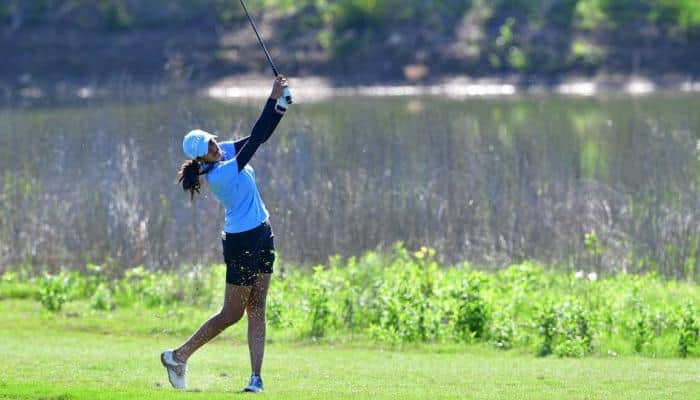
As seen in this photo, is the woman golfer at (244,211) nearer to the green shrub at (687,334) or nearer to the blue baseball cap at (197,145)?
the blue baseball cap at (197,145)

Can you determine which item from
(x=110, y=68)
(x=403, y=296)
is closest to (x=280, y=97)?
(x=403, y=296)

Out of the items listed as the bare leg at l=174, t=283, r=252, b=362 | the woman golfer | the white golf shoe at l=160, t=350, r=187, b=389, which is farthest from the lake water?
the woman golfer

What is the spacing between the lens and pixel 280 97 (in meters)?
10.5

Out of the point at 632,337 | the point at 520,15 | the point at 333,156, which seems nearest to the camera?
the point at 632,337

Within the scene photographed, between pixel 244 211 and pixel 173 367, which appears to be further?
pixel 173 367

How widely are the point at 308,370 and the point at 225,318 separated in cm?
146

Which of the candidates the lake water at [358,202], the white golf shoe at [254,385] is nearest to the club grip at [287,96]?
the white golf shoe at [254,385]

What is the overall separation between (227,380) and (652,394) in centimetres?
320

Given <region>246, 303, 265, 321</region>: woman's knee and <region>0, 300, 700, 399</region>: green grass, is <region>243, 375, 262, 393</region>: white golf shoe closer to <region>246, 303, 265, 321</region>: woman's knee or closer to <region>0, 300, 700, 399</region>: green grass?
<region>0, 300, 700, 399</region>: green grass

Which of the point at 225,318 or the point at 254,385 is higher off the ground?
the point at 225,318

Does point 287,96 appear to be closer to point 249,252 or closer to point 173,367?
point 249,252

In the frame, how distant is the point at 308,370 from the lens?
12.0 meters

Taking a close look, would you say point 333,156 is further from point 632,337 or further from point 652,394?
point 652,394

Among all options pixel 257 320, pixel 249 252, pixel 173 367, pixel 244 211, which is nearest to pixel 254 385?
pixel 257 320
